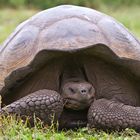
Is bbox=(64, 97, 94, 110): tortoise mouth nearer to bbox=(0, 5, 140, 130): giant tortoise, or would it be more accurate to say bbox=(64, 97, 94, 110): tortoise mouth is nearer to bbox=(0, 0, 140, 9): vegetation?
bbox=(0, 5, 140, 130): giant tortoise

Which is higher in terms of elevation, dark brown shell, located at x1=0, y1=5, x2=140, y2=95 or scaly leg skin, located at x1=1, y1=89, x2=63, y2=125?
dark brown shell, located at x1=0, y1=5, x2=140, y2=95

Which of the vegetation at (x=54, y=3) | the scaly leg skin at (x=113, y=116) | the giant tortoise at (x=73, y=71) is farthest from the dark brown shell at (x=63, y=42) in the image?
the vegetation at (x=54, y=3)

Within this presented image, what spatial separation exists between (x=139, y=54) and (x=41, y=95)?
0.77m

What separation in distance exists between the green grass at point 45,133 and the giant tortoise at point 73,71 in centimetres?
10

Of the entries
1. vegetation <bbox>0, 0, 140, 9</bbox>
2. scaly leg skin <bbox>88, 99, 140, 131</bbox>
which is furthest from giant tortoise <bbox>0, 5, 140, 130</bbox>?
vegetation <bbox>0, 0, 140, 9</bbox>

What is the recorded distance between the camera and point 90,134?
433 cm

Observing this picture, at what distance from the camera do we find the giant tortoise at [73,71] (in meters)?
4.40

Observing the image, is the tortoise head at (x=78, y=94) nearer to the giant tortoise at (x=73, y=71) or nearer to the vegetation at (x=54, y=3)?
the giant tortoise at (x=73, y=71)

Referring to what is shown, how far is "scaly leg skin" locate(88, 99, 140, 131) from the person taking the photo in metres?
4.37

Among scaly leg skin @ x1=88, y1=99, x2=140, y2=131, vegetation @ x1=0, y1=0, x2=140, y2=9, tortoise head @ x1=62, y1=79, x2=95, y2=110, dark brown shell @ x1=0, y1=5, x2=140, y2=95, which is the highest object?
dark brown shell @ x1=0, y1=5, x2=140, y2=95

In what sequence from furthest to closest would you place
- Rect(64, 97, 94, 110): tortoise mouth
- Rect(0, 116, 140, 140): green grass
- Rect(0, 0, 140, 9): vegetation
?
Rect(0, 0, 140, 9): vegetation < Rect(64, 97, 94, 110): tortoise mouth < Rect(0, 116, 140, 140): green grass

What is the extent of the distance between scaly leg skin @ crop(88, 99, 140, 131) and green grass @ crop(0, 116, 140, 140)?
6 cm

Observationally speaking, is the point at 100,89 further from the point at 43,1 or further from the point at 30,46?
the point at 43,1

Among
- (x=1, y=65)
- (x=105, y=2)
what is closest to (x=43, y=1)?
(x=105, y=2)
